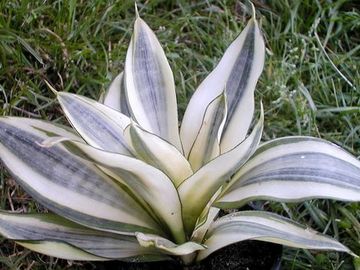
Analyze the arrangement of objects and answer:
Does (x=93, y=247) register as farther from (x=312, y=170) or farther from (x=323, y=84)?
(x=323, y=84)

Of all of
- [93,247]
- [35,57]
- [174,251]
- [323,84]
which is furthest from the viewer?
[323,84]

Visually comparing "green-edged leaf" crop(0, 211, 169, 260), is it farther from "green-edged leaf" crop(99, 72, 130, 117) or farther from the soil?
"green-edged leaf" crop(99, 72, 130, 117)

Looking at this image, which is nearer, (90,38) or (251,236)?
(251,236)

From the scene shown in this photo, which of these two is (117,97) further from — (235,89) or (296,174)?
(296,174)

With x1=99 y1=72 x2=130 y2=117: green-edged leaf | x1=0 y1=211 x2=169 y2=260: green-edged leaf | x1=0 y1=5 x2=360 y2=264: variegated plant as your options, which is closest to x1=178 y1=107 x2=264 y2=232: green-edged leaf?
x1=0 y1=5 x2=360 y2=264: variegated plant

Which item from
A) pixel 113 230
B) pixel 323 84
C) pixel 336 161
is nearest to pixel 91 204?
pixel 113 230

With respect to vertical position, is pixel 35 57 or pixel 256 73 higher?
pixel 256 73

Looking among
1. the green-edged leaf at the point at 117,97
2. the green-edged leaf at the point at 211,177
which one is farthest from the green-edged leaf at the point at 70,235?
the green-edged leaf at the point at 117,97
